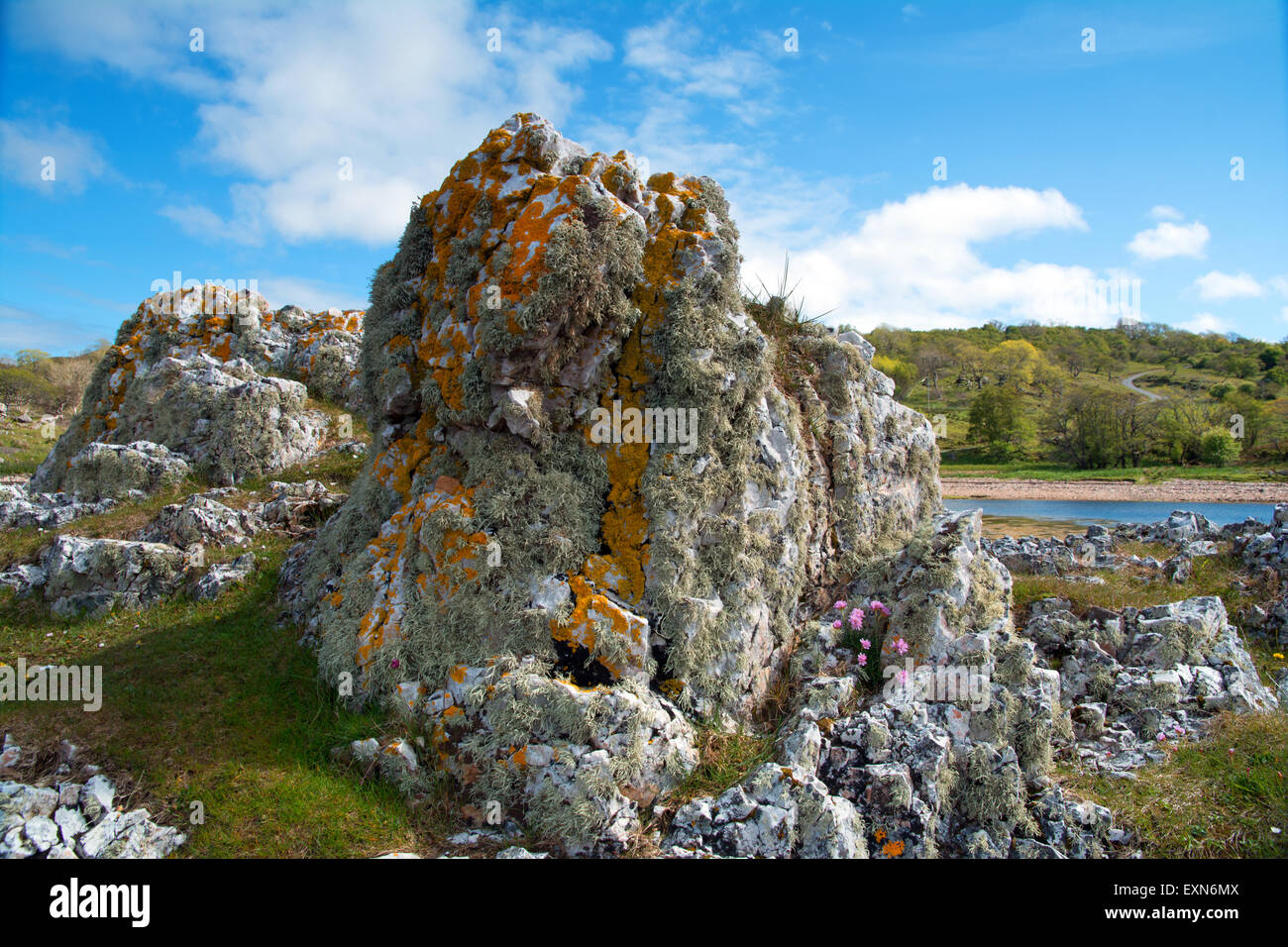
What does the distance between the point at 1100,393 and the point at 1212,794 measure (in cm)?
6754

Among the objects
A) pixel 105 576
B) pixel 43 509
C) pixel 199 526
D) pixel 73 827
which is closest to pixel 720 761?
pixel 73 827

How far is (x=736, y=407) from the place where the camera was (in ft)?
24.6

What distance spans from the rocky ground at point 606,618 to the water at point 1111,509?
2397cm

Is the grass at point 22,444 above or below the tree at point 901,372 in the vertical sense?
below

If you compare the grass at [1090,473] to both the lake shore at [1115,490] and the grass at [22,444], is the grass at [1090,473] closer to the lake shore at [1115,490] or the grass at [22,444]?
the lake shore at [1115,490]

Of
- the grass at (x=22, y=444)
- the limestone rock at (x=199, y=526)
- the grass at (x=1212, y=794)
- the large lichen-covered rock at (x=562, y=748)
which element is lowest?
the grass at (x=1212, y=794)

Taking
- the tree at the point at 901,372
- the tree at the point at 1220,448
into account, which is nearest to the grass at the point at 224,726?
the tree at the point at 1220,448

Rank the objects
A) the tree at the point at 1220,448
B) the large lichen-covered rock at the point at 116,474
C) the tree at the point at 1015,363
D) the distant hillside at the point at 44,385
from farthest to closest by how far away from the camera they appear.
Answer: the tree at the point at 1015,363 → the tree at the point at 1220,448 → the distant hillside at the point at 44,385 → the large lichen-covered rock at the point at 116,474

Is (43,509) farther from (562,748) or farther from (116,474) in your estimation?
(562,748)

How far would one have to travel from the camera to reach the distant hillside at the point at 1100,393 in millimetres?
52531

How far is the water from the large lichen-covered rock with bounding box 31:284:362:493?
26.7 meters

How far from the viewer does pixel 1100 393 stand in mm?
60156

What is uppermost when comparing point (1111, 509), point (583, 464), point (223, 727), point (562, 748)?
point (583, 464)

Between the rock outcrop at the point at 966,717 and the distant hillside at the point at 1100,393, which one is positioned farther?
the distant hillside at the point at 1100,393
